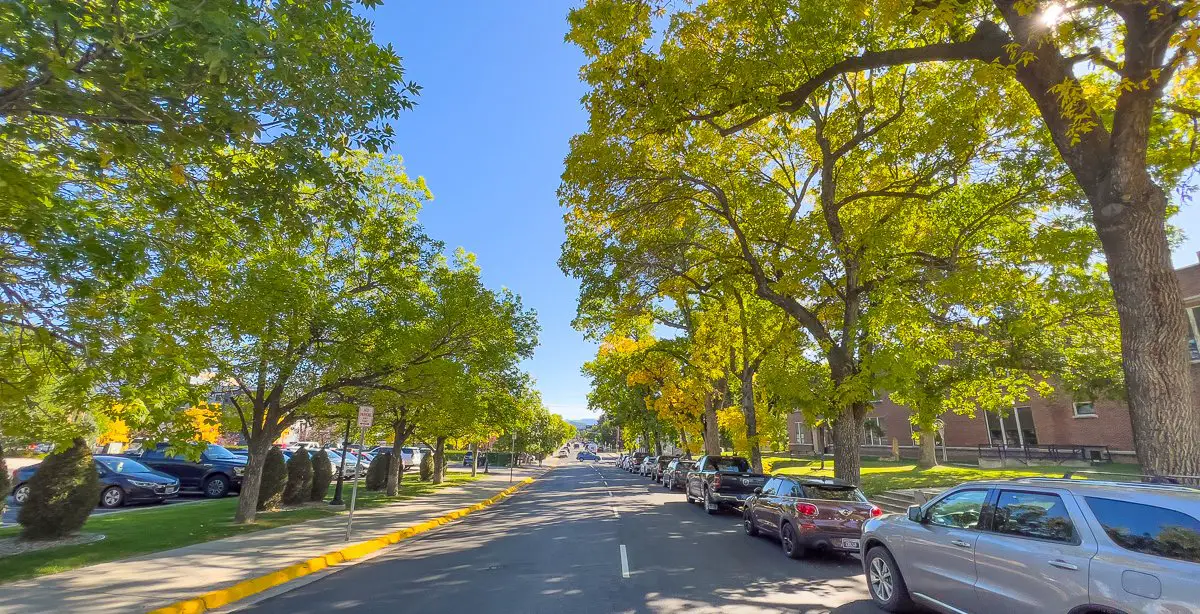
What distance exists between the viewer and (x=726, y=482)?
655 inches

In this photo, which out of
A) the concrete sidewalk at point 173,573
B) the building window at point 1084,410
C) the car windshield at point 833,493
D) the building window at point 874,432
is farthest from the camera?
the building window at point 874,432

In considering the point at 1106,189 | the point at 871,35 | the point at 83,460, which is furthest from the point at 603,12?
the point at 83,460

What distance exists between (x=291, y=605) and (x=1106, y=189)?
1153 centimetres

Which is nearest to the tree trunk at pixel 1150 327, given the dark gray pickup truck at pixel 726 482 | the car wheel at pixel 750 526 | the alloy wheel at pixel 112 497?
the car wheel at pixel 750 526

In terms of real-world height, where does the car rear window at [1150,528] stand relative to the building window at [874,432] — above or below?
above

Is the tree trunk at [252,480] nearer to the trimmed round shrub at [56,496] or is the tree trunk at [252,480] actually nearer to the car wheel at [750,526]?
the trimmed round shrub at [56,496]

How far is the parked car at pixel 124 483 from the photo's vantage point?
15.9 metres

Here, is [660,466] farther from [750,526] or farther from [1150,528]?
[1150,528]

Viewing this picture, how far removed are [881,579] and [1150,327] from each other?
4.46 m

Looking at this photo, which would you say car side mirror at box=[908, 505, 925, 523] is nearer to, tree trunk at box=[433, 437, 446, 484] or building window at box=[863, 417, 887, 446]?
tree trunk at box=[433, 437, 446, 484]

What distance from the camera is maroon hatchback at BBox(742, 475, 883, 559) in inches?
350

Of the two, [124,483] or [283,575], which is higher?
[124,483]

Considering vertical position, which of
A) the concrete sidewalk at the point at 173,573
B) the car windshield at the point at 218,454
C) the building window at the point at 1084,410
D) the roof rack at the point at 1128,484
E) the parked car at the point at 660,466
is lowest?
the parked car at the point at 660,466

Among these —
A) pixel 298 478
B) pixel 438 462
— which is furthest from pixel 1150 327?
pixel 438 462
